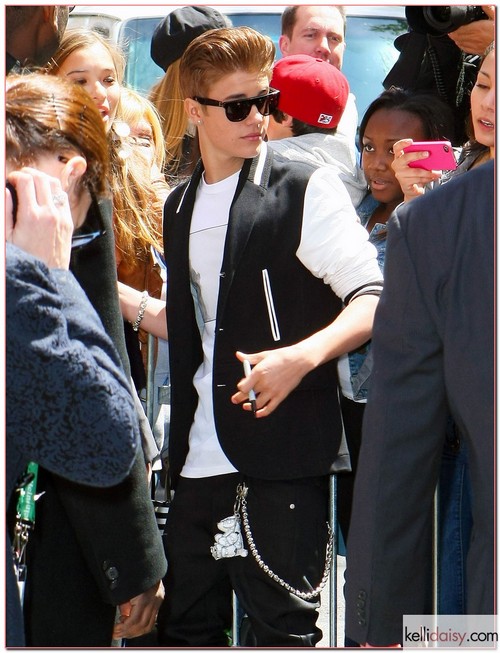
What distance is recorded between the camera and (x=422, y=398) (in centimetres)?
181

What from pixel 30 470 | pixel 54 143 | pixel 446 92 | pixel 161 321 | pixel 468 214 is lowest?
pixel 30 470

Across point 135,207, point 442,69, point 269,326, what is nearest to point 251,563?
point 269,326

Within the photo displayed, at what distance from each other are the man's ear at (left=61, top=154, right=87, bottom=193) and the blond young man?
2.66 ft

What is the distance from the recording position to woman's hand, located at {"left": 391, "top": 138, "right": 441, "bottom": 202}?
2.99 meters

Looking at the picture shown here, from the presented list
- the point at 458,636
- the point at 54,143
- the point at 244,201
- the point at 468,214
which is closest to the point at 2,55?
the point at 54,143

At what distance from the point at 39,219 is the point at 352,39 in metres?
3.78

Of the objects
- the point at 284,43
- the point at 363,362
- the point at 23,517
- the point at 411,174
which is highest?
the point at 284,43

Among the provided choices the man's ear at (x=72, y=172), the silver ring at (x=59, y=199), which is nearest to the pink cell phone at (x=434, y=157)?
the man's ear at (x=72, y=172)

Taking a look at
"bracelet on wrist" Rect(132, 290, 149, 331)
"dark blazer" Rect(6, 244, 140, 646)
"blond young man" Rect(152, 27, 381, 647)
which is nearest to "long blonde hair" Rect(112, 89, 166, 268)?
"bracelet on wrist" Rect(132, 290, 149, 331)

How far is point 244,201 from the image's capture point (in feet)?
8.82

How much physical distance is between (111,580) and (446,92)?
2341 mm

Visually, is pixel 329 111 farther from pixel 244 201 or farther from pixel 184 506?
pixel 184 506

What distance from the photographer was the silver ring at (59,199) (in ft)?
5.45

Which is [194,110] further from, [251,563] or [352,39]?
[352,39]
